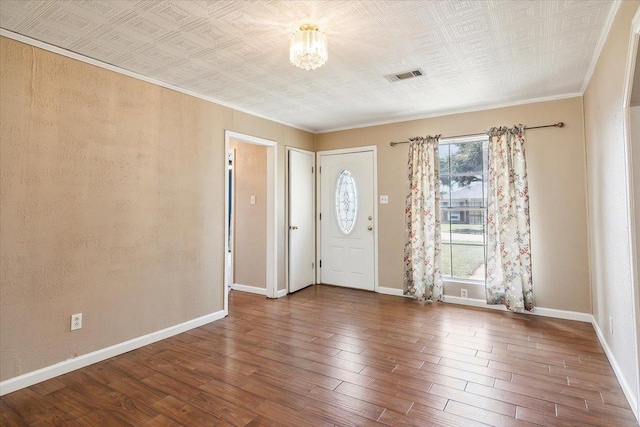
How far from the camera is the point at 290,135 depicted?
497 cm

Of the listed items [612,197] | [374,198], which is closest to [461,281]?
[374,198]

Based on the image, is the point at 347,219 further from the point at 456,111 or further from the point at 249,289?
the point at 456,111

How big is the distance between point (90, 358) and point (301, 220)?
10.2ft

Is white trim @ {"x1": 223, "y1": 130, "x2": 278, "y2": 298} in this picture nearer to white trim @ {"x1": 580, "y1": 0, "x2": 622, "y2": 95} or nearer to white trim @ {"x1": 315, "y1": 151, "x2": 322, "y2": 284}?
white trim @ {"x1": 315, "y1": 151, "x2": 322, "y2": 284}

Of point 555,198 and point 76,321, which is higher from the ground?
point 555,198

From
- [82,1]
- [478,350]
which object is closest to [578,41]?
[478,350]

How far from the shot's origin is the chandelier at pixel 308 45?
2.22 metres

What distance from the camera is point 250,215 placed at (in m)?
5.08

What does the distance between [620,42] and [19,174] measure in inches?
160

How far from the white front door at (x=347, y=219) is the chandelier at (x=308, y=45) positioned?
283 cm

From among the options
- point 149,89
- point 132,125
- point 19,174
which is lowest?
point 19,174

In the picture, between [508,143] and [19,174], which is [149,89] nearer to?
[19,174]

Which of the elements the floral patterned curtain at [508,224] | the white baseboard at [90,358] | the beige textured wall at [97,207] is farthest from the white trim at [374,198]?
the white baseboard at [90,358]

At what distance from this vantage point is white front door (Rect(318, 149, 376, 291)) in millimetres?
5008
